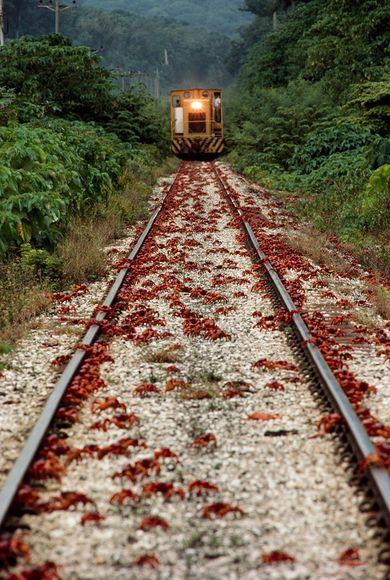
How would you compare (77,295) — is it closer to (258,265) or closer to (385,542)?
(258,265)

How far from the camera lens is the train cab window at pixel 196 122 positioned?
3353 centimetres

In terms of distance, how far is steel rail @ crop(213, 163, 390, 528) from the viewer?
386 centimetres

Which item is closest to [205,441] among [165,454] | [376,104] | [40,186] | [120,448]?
[165,454]

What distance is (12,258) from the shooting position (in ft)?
31.9

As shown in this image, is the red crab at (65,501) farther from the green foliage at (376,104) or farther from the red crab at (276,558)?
the green foliage at (376,104)

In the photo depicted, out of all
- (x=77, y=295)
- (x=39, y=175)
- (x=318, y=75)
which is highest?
(x=318, y=75)

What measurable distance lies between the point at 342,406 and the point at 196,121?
1183 inches

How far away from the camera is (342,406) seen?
4965mm

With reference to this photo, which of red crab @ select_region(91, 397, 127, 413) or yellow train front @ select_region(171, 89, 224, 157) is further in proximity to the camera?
yellow train front @ select_region(171, 89, 224, 157)

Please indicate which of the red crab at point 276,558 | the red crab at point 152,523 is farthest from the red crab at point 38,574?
the red crab at point 276,558

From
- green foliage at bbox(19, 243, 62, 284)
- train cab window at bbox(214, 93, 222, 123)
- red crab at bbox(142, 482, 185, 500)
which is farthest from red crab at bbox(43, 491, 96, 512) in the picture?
train cab window at bbox(214, 93, 222, 123)

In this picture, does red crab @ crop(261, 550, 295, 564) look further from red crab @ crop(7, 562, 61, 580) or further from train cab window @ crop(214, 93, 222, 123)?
train cab window @ crop(214, 93, 222, 123)

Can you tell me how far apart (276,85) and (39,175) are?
39.5 m

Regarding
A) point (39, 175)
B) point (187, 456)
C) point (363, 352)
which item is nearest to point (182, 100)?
point (39, 175)
